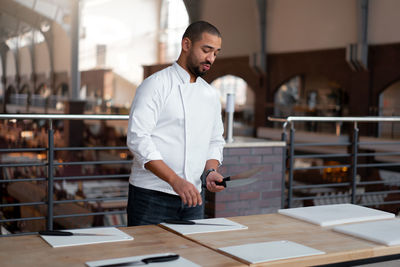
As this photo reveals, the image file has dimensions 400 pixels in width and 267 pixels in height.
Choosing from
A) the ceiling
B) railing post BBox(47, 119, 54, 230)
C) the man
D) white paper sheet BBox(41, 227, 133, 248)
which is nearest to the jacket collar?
the man

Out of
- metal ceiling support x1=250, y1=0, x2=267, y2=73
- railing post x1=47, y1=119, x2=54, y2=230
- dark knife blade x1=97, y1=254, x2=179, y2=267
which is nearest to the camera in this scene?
dark knife blade x1=97, y1=254, x2=179, y2=267

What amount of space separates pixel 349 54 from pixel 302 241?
11.5 m

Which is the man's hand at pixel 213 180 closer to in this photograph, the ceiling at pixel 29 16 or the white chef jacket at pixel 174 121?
the white chef jacket at pixel 174 121

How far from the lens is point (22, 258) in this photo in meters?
1.28

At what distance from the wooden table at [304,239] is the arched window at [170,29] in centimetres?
1798

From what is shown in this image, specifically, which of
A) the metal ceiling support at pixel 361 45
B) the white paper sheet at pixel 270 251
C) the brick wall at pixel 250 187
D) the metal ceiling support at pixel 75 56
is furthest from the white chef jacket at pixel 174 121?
the metal ceiling support at pixel 75 56

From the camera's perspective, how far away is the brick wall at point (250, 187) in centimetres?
355

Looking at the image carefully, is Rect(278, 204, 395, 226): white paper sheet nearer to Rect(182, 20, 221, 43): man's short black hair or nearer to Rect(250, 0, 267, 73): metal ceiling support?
Rect(182, 20, 221, 43): man's short black hair

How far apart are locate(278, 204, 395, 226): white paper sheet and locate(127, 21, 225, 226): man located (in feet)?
1.01

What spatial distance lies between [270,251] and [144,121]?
0.65 m

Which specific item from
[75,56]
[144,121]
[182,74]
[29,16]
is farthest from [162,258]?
[75,56]

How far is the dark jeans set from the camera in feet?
6.28

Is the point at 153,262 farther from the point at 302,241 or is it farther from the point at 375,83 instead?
the point at 375,83

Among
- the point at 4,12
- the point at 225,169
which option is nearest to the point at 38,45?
the point at 4,12
